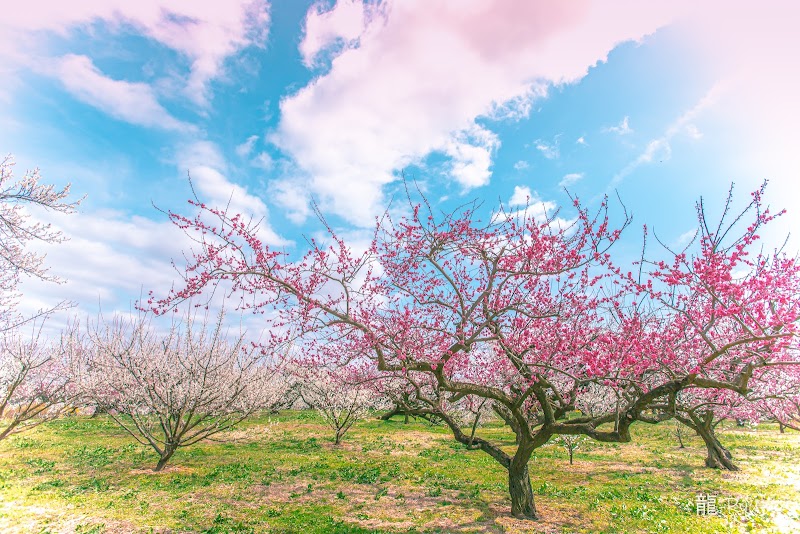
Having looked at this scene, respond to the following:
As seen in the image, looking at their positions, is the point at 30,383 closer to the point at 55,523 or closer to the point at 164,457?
the point at 164,457

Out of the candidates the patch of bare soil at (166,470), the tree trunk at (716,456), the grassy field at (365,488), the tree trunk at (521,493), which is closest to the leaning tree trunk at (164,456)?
the patch of bare soil at (166,470)

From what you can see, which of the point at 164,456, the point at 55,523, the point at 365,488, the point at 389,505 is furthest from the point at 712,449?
the point at 55,523

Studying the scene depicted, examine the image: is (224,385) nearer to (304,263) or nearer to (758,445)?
(304,263)

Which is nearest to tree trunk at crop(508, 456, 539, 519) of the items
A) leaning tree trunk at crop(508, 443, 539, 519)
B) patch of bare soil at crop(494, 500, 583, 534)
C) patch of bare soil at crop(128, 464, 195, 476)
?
leaning tree trunk at crop(508, 443, 539, 519)

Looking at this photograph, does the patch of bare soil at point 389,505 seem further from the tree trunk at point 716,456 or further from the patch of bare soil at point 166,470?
the tree trunk at point 716,456

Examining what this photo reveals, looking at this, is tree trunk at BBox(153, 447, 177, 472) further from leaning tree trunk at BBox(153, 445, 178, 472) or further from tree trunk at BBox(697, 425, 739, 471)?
tree trunk at BBox(697, 425, 739, 471)

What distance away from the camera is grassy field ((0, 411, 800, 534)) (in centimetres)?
1006

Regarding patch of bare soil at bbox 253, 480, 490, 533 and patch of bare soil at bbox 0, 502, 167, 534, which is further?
patch of bare soil at bbox 253, 480, 490, 533

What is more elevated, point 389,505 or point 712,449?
point 712,449

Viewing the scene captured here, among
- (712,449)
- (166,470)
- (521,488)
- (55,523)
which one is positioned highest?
(712,449)

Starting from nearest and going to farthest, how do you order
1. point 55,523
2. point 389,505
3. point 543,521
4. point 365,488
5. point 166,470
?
1. point 55,523
2. point 543,521
3. point 389,505
4. point 365,488
5. point 166,470

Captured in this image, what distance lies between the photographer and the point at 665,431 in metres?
29.4

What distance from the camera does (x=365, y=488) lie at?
13.4m

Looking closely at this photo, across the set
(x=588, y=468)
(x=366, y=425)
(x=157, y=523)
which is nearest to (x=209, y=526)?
(x=157, y=523)
